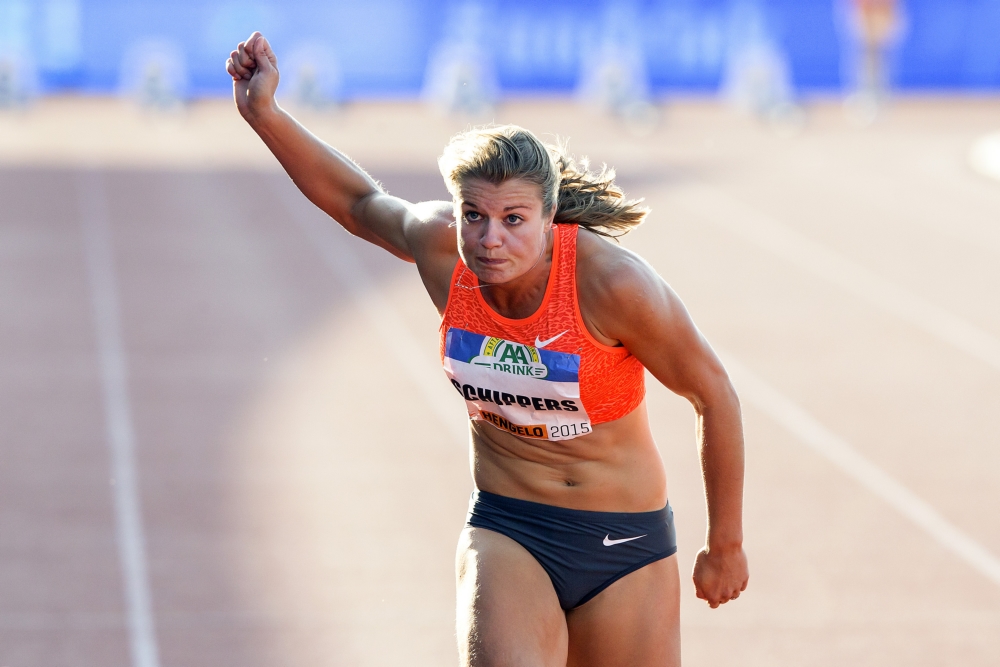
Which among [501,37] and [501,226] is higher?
[501,37]

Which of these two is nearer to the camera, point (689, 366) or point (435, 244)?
point (689, 366)

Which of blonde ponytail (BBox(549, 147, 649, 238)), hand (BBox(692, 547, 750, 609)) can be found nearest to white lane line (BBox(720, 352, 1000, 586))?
hand (BBox(692, 547, 750, 609))

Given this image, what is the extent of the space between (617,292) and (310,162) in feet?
3.58

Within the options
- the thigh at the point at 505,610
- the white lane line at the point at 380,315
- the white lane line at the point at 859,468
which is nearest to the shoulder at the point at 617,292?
the thigh at the point at 505,610

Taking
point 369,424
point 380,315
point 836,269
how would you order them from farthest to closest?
point 836,269, point 380,315, point 369,424

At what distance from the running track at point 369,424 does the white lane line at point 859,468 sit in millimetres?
19

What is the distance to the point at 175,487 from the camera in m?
7.22

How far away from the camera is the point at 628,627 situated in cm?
345

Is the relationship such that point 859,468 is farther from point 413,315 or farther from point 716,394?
point 716,394

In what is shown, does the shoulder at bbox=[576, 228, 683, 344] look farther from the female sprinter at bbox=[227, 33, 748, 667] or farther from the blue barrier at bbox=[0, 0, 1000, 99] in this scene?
the blue barrier at bbox=[0, 0, 1000, 99]

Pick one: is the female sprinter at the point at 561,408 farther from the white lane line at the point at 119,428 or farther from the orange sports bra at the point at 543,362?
the white lane line at the point at 119,428

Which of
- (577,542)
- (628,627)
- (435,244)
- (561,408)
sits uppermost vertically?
(435,244)

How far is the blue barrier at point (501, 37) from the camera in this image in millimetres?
19375

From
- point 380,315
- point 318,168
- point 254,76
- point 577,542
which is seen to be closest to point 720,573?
point 577,542
